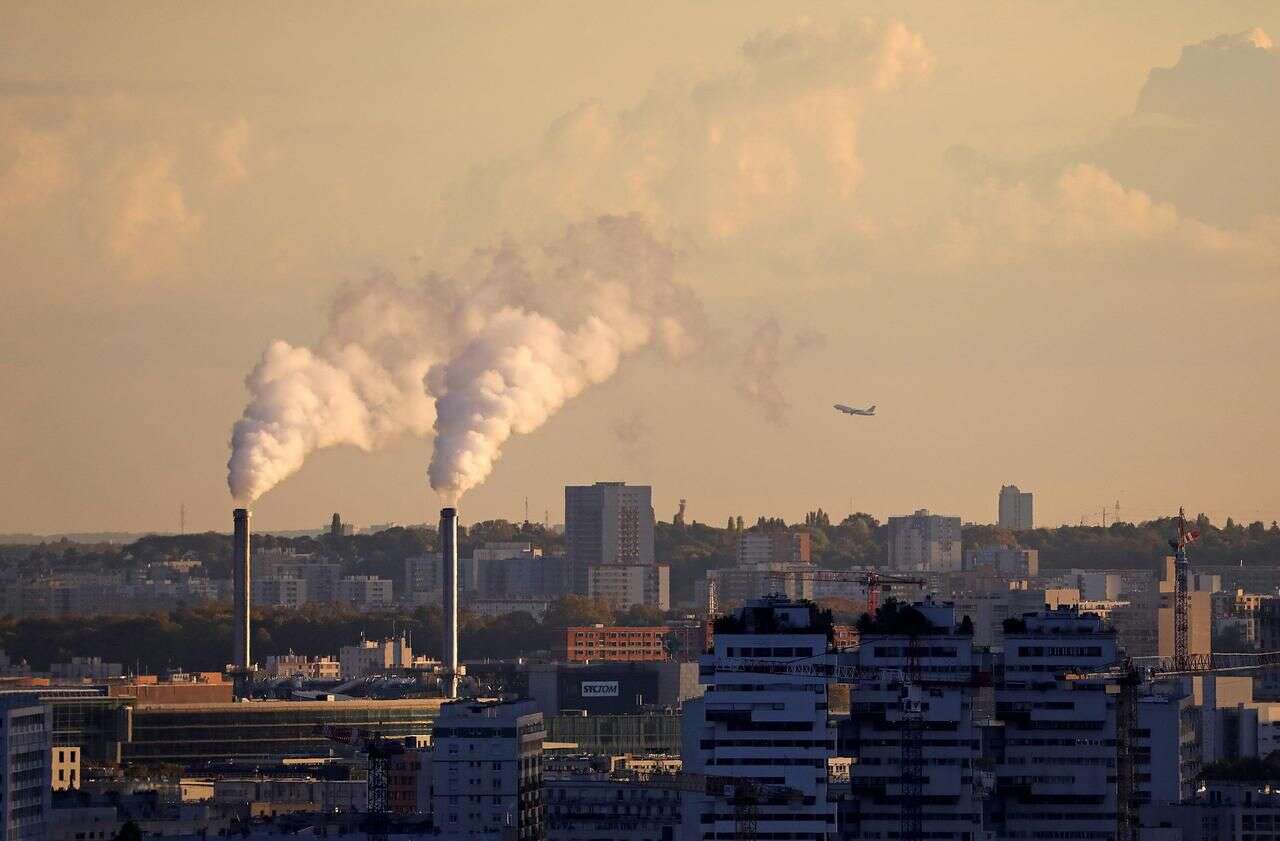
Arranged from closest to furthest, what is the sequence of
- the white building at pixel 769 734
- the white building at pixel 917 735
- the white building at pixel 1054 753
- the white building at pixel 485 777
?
1. the white building at pixel 769 734
2. the white building at pixel 917 735
3. the white building at pixel 1054 753
4. the white building at pixel 485 777

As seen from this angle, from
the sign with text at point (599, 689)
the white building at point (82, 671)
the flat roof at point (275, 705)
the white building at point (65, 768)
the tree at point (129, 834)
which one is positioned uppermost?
the white building at point (82, 671)

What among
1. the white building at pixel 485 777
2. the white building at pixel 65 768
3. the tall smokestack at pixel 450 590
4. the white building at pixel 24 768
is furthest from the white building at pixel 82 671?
the white building at pixel 24 768

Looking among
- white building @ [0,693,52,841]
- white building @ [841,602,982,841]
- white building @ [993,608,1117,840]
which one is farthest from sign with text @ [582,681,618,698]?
white building @ [841,602,982,841]

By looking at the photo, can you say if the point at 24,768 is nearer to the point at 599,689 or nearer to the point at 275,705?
the point at 275,705

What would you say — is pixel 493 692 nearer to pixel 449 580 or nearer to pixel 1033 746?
pixel 449 580

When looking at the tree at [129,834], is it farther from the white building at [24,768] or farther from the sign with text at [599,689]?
the sign with text at [599,689]

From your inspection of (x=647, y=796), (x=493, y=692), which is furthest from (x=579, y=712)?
(x=647, y=796)

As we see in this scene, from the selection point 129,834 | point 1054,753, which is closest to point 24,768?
point 129,834
